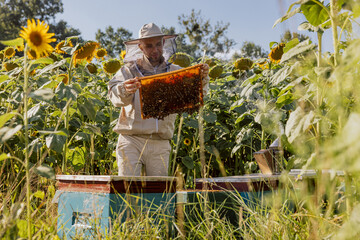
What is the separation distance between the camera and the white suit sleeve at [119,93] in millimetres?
3221

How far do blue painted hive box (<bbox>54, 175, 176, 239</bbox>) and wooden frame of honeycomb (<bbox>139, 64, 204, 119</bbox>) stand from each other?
0.80 meters

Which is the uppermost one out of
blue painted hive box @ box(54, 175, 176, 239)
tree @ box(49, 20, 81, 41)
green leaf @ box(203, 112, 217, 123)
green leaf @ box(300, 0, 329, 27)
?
tree @ box(49, 20, 81, 41)

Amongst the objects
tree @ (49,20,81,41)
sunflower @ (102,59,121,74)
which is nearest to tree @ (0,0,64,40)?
tree @ (49,20,81,41)

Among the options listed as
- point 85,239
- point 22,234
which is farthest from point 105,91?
point 22,234

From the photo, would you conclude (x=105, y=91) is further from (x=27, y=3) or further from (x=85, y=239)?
(x=27, y=3)

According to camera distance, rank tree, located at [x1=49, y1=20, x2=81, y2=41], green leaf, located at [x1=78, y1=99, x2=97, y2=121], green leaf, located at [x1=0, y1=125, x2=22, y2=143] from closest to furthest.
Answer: green leaf, located at [x1=0, y1=125, x2=22, y2=143]
green leaf, located at [x1=78, y1=99, x2=97, y2=121]
tree, located at [x1=49, y1=20, x2=81, y2=41]

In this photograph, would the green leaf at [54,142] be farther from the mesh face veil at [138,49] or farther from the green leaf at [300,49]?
the green leaf at [300,49]

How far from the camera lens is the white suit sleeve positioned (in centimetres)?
322

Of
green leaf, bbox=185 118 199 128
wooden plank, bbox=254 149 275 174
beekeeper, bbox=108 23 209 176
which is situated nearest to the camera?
wooden plank, bbox=254 149 275 174

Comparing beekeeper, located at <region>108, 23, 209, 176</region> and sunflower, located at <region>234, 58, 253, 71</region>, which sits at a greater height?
sunflower, located at <region>234, 58, 253, 71</region>

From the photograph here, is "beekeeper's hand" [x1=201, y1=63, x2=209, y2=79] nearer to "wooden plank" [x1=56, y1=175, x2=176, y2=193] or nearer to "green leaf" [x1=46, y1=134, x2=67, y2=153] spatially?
"wooden plank" [x1=56, y1=175, x2=176, y2=193]

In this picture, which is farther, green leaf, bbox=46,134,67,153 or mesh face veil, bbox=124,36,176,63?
mesh face veil, bbox=124,36,176,63

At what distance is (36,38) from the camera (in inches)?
66.3

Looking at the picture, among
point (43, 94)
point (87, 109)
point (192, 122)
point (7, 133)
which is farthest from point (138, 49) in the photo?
point (7, 133)
